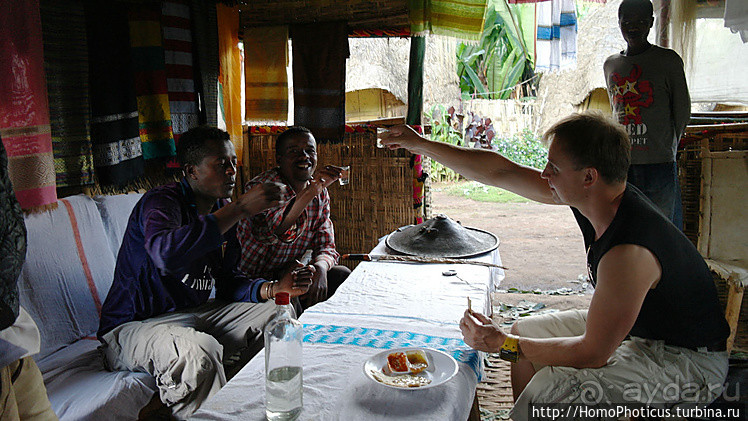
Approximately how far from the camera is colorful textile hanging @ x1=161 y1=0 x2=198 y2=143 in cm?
327

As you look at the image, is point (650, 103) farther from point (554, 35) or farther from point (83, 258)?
point (83, 258)

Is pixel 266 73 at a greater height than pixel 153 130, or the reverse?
pixel 266 73

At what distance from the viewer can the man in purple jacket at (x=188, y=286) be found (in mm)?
1927

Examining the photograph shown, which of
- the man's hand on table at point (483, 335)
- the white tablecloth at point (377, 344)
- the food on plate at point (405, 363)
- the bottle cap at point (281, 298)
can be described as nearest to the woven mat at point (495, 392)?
the white tablecloth at point (377, 344)

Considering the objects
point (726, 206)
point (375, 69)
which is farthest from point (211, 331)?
point (375, 69)

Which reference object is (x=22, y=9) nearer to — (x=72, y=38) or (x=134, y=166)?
(x=72, y=38)

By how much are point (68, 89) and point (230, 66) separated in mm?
1427

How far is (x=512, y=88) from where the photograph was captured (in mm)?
10930

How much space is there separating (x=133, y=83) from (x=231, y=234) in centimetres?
119

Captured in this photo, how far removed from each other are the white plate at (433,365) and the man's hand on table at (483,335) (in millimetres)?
104

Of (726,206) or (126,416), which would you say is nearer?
(126,416)

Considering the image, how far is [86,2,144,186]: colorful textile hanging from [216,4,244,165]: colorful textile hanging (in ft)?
2.93

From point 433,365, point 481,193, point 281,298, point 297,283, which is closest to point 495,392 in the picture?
point 297,283

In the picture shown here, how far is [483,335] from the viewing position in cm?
148
